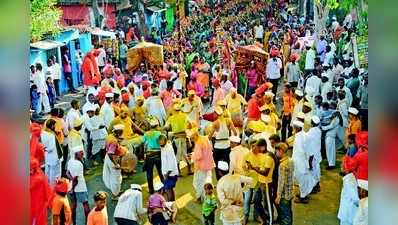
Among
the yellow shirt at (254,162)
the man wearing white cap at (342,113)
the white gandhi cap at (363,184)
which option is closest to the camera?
the white gandhi cap at (363,184)

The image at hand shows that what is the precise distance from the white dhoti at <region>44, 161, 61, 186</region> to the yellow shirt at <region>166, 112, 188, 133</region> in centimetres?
67

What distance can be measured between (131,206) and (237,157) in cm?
64

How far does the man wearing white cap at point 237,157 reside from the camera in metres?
4.09

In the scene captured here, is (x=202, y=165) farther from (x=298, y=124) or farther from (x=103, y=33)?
(x=103, y=33)

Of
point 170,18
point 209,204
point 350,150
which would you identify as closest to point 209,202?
point 209,204

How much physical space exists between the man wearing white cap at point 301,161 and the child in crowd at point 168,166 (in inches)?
26.3

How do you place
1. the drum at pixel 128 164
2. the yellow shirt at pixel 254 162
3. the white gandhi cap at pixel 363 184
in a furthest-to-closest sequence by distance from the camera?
the drum at pixel 128 164 → the yellow shirt at pixel 254 162 → the white gandhi cap at pixel 363 184

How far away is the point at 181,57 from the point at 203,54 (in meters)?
0.13

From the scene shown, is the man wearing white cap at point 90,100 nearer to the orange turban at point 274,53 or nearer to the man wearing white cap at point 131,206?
the man wearing white cap at point 131,206

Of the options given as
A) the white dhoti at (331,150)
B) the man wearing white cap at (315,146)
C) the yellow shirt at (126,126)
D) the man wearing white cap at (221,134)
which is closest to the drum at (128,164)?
the yellow shirt at (126,126)

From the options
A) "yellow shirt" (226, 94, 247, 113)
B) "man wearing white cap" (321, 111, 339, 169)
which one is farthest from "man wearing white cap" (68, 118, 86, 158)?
"man wearing white cap" (321, 111, 339, 169)

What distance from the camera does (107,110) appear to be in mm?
4273
